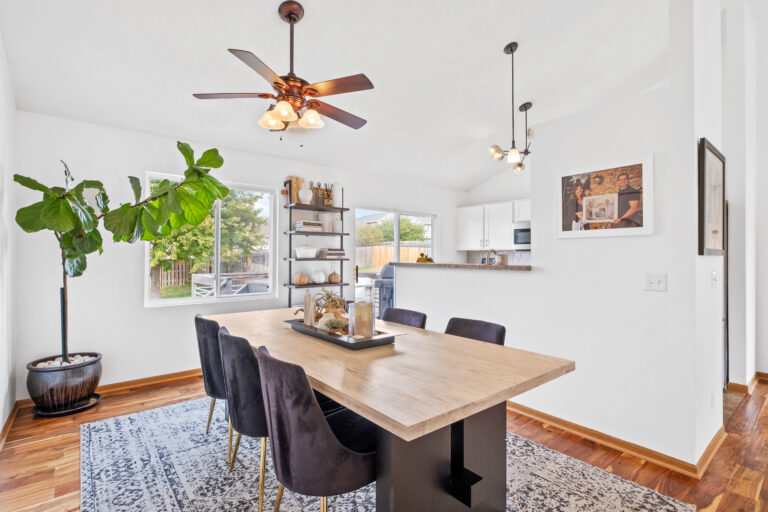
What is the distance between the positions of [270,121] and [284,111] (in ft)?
0.63

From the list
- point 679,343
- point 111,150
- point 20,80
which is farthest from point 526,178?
point 20,80

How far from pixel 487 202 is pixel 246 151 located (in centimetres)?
382

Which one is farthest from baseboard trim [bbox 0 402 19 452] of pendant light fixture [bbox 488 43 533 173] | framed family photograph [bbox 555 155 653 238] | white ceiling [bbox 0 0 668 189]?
pendant light fixture [bbox 488 43 533 173]

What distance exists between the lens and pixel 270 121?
2033 mm

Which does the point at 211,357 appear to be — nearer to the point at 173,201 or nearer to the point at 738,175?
the point at 173,201

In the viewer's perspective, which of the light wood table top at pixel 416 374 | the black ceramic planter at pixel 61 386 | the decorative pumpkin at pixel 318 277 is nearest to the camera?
the light wood table top at pixel 416 374

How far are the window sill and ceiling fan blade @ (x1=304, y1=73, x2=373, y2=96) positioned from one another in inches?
105

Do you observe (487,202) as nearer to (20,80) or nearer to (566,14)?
(566,14)

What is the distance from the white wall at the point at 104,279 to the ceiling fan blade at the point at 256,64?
7.45 feet

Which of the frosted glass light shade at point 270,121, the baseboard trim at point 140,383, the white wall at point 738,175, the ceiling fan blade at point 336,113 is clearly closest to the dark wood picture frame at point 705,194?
the white wall at point 738,175

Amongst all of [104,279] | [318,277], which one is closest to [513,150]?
[318,277]

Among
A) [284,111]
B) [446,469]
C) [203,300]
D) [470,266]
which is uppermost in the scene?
[284,111]

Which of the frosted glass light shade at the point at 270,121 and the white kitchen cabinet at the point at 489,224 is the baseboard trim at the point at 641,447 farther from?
the white kitchen cabinet at the point at 489,224

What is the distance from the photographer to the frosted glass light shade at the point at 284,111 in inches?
73.8
